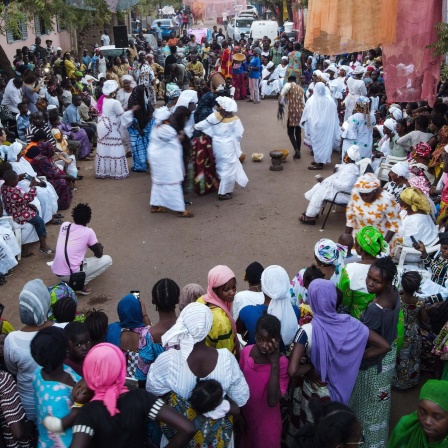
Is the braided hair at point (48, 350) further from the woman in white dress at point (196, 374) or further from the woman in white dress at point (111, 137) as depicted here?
the woman in white dress at point (111, 137)

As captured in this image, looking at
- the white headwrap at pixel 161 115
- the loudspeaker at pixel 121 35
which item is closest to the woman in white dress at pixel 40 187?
the white headwrap at pixel 161 115

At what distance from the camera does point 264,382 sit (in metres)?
3.32

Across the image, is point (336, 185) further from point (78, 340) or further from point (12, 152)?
point (78, 340)

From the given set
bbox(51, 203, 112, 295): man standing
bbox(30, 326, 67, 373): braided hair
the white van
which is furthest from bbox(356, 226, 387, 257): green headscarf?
the white van

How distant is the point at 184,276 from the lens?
6.65m

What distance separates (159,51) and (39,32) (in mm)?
5001

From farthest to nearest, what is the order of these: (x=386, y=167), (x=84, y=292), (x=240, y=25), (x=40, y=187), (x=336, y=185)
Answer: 1. (x=240, y=25)
2. (x=386, y=167)
3. (x=40, y=187)
4. (x=336, y=185)
5. (x=84, y=292)

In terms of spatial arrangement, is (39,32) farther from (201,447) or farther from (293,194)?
(201,447)

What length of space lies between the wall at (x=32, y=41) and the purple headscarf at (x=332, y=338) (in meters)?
16.5

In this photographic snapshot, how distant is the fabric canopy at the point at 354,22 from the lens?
6469mm

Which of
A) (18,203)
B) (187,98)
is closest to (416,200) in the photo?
(187,98)

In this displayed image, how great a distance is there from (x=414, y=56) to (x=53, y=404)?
19.5ft

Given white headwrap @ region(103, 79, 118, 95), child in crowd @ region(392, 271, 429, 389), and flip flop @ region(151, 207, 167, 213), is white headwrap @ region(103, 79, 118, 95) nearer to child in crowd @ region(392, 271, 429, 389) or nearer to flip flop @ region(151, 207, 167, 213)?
flip flop @ region(151, 207, 167, 213)

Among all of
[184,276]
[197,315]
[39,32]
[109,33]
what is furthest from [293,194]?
[109,33]
